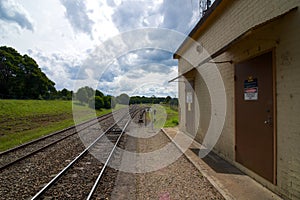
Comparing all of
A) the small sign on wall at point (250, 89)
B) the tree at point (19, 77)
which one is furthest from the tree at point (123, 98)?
the small sign on wall at point (250, 89)

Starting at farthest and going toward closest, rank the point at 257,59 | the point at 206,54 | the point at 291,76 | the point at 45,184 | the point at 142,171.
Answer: the point at 206,54 → the point at 142,171 → the point at 45,184 → the point at 257,59 → the point at 291,76

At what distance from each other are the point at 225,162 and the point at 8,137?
10.9 meters

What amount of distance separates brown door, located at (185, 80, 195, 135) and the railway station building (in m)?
2.12

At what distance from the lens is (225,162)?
6691 millimetres

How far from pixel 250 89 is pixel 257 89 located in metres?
0.31

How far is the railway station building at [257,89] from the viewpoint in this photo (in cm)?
388

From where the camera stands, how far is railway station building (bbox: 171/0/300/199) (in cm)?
388

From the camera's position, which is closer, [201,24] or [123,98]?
[201,24]

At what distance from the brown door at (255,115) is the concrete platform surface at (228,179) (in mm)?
284

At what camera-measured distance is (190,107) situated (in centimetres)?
1134

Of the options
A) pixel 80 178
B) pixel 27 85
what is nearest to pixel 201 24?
pixel 80 178

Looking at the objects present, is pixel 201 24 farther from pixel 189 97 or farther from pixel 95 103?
pixel 95 103

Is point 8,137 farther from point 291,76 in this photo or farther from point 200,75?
point 291,76

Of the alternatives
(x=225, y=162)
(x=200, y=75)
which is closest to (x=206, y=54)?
(x=200, y=75)
